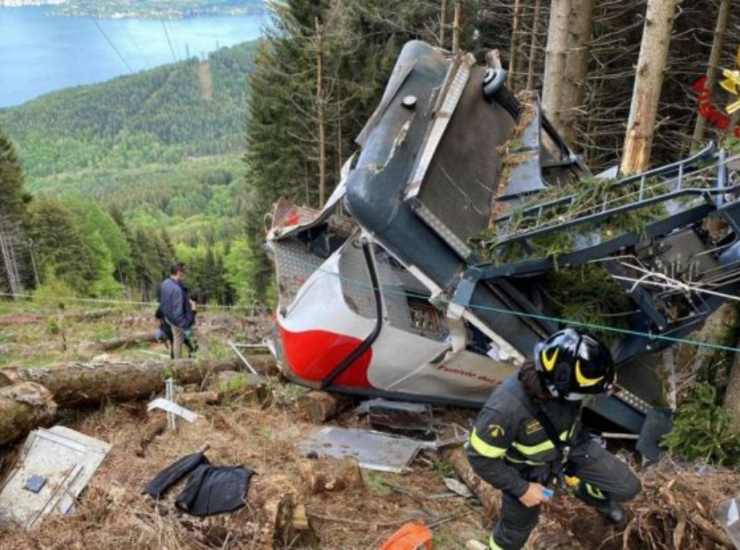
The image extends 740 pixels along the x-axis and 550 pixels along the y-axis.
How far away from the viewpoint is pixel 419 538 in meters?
3.27

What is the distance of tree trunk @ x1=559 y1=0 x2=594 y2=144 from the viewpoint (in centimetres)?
705

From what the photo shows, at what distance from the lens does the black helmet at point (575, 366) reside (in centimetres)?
250

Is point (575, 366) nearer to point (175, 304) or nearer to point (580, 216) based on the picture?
point (580, 216)

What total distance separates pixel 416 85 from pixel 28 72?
120 m

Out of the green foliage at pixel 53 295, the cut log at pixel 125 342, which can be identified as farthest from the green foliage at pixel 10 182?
the cut log at pixel 125 342

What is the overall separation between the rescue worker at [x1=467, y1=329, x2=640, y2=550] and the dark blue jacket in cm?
503

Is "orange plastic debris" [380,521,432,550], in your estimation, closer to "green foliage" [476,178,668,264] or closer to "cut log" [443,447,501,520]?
"cut log" [443,447,501,520]

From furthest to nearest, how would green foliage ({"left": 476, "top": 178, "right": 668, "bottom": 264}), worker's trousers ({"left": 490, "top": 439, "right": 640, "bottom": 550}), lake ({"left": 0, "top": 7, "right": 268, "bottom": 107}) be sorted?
lake ({"left": 0, "top": 7, "right": 268, "bottom": 107}) → green foliage ({"left": 476, "top": 178, "right": 668, "bottom": 264}) → worker's trousers ({"left": 490, "top": 439, "right": 640, "bottom": 550})

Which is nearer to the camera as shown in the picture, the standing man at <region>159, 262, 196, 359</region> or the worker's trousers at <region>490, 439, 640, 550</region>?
the worker's trousers at <region>490, 439, 640, 550</region>

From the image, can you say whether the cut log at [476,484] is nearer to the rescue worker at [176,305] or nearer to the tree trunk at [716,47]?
the rescue worker at [176,305]

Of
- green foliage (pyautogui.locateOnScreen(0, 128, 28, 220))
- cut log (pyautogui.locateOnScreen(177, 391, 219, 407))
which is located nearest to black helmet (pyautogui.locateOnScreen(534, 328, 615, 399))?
cut log (pyautogui.locateOnScreen(177, 391, 219, 407))

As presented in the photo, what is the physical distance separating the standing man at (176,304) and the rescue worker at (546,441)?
4943 millimetres

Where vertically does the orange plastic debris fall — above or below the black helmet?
below

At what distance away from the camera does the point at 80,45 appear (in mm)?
135750
